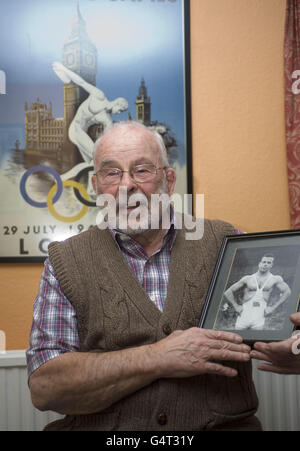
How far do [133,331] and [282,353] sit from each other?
349 millimetres

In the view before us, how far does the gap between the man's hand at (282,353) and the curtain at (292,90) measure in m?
0.85

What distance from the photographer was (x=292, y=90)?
1.79 meters

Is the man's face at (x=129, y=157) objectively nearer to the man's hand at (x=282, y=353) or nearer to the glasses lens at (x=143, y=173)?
the glasses lens at (x=143, y=173)

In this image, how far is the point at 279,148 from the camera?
183cm

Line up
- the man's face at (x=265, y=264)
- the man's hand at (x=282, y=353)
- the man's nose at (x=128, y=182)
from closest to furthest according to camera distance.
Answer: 1. the man's hand at (x=282, y=353)
2. the man's face at (x=265, y=264)
3. the man's nose at (x=128, y=182)

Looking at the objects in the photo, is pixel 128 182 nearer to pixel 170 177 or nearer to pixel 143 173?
pixel 143 173

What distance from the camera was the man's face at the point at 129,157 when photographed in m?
1.21

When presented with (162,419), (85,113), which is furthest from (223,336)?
(85,113)

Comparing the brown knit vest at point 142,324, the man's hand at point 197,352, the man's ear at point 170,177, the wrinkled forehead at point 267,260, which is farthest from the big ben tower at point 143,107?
the man's hand at point 197,352

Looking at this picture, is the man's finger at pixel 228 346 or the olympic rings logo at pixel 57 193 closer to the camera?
the man's finger at pixel 228 346

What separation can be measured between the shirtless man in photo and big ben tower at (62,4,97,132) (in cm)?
100

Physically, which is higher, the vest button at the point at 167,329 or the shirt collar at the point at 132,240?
the shirt collar at the point at 132,240

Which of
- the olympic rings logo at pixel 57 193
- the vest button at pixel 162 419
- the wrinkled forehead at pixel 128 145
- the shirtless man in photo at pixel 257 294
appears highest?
the wrinkled forehead at pixel 128 145
